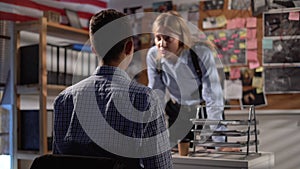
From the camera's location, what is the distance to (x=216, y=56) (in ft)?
10.5

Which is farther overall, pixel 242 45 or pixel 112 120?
pixel 242 45

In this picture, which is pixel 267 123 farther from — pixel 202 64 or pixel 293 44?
pixel 202 64

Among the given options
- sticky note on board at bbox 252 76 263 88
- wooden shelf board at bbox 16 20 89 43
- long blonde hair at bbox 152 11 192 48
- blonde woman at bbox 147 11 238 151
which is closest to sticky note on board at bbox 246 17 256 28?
sticky note on board at bbox 252 76 263 88

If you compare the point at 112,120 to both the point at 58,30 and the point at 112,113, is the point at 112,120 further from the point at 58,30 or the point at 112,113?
the point at 58,30


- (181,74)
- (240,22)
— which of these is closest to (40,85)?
(181,74)

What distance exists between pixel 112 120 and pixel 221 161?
19.8 inches

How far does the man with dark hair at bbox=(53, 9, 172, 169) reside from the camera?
1.13m

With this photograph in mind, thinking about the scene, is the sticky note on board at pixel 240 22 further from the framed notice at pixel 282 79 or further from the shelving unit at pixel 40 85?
the shelving unit at pixel 40 85

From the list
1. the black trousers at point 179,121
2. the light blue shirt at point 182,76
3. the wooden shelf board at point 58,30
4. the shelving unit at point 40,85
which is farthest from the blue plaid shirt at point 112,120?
the wooden shelf board at point 58,30

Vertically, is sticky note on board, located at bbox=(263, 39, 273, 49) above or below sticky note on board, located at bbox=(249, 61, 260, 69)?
above

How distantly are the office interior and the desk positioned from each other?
108 cm

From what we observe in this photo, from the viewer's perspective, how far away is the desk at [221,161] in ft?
4.66

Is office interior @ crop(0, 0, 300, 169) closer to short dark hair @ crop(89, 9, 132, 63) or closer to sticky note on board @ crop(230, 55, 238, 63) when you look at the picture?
sticky note on board @ crop(230, 55, 238, 63)

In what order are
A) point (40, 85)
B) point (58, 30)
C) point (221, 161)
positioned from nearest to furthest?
point (221, 161), point (40, 85), point (58, 30)
